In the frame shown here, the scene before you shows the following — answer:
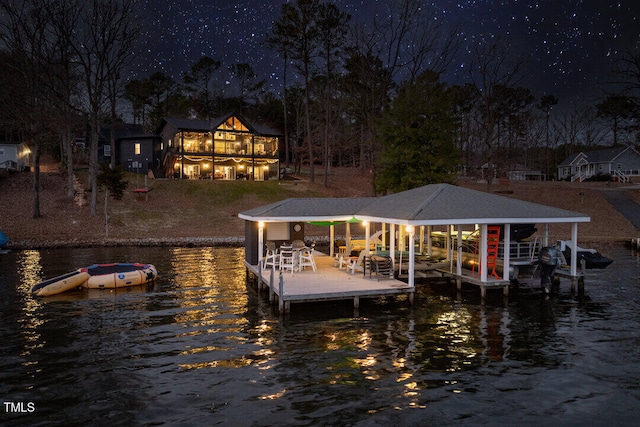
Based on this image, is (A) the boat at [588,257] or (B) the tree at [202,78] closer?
(A) the boat at [588,257]

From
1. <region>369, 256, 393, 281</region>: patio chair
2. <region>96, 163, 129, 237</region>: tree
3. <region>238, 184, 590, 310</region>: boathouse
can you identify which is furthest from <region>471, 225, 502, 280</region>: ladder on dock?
<region>96, 163, 129, 237</region>: tree

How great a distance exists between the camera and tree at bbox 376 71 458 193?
34.6 meters

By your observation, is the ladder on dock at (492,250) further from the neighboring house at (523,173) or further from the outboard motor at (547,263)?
the neighboring house at (523,173)

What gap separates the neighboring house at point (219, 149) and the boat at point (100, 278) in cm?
3564

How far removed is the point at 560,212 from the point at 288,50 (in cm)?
4262

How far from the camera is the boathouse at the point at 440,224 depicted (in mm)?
18016

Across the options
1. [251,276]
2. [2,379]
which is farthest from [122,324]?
[251,276]

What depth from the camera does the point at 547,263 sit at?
1934 centimetres

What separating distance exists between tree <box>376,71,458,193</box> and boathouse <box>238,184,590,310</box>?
10.7 metres

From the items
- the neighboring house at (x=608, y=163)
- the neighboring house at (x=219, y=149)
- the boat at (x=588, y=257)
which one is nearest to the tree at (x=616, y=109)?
the neighboring house at (x=608, y=163)

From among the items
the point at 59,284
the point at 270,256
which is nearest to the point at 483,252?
the point at 270,256

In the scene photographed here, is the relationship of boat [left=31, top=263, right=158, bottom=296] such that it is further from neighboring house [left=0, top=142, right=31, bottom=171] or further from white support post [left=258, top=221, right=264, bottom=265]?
neighboring house [left=0, top=142, right=31, bottom=171]

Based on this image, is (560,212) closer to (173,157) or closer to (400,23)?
(400,23)

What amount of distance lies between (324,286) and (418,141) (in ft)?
67.4
